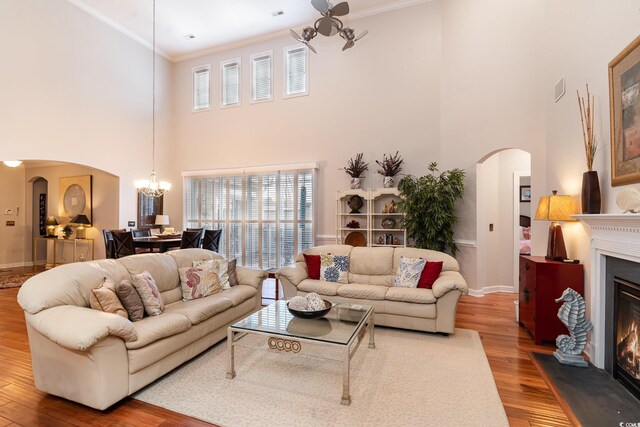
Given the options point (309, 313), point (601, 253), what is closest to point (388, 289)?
point (309, 313)

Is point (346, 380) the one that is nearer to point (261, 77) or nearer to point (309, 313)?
point (309, 313)

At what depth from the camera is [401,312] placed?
12.2 ft

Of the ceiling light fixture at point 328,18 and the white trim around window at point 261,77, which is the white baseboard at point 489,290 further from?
the white trim around window at point 261,77

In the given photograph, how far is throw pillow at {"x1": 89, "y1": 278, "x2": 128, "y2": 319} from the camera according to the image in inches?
102

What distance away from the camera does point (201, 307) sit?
10.2 feet

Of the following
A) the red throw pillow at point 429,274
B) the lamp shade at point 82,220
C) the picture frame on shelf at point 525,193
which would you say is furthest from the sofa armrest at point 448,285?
the lamp shade at point 82,220

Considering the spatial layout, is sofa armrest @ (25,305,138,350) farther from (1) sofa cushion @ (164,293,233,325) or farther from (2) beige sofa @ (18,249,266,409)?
(1) sofa cushion @ (164,293,233,325)

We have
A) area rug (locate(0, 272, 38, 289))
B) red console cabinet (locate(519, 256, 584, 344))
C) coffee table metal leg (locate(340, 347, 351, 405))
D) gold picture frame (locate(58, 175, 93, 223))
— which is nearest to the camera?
coffee table metal leg (locate(340, 347, 351, 405))

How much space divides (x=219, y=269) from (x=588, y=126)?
430 centimetres

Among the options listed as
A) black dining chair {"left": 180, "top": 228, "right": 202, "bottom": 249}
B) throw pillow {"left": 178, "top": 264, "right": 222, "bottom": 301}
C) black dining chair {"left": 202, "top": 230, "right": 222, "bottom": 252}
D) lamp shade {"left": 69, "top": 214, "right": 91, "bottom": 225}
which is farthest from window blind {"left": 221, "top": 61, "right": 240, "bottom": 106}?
throw pillow {"left": 178, "top": 264, "right": 222, "bottom": 301}

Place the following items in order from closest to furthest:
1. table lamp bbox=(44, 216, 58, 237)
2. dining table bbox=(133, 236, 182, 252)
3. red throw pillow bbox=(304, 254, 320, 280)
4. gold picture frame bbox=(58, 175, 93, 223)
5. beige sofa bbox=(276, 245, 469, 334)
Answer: beige sofa bbox=(276, 245, 469, 334)
red throw pillow bbox=(304, 254, 320, 280)
dining table bbox=(133, 236, 182, 252)
gold picture frame bbox=(58, 175, 93, 223)
table lamp bbox=(44, 216, 58, 237)

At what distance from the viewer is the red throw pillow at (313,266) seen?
179 inches

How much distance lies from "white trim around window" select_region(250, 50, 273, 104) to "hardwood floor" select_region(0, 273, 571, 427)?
19.3 ft

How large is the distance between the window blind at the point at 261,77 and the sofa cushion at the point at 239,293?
193 inches
